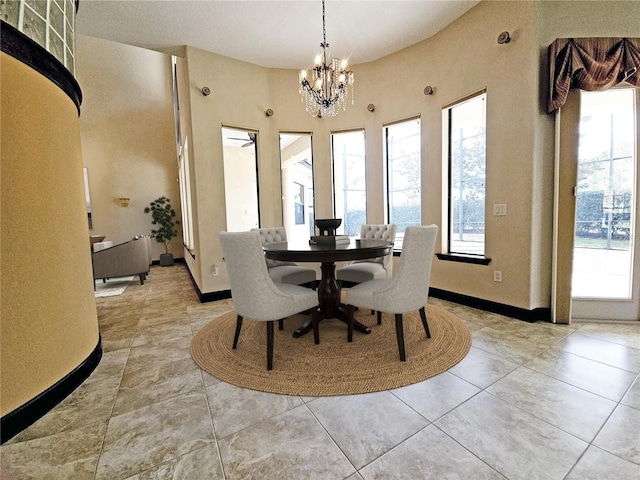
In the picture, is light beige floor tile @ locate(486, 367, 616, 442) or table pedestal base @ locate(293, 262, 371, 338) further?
table pedestal base @ locate(293, 262, 371, 338)

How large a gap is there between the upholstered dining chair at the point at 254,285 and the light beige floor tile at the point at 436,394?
87 centimetres

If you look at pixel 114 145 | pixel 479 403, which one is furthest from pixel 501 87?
pixel 114 145

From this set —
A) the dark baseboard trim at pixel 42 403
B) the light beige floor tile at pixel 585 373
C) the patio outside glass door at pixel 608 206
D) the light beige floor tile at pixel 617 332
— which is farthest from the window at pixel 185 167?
the light beige floor tile at pixel 617 332

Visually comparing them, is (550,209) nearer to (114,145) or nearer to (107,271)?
(107,271)

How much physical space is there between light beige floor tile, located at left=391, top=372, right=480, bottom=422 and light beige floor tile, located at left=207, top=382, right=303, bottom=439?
0.63m

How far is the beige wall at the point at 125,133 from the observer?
6.55 meters

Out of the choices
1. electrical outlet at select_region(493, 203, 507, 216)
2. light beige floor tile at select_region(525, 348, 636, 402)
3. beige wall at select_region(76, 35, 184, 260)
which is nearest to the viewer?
light beige floor tile at select_region(525, 348, 636, 402)

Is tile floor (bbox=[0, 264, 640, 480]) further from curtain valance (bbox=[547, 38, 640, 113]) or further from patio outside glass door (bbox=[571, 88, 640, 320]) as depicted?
curtain valance (bbox=[547, 38, 640, 113])

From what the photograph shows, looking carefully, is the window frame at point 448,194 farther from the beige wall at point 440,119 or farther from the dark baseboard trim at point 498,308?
the dark baseboard trim at point 498,308

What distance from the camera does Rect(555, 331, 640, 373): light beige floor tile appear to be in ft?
6.38

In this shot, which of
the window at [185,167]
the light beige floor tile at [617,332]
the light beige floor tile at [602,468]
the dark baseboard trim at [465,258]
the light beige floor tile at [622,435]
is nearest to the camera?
the light beige floor tile at [602,468]

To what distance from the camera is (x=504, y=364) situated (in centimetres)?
196

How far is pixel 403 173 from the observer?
13.4 ft

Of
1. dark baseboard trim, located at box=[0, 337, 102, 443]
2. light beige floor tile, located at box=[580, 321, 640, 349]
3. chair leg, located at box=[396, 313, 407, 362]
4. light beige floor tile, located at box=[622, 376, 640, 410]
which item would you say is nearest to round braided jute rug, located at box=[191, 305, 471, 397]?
chair leg, located at box=[396, 313, 407, 362]
